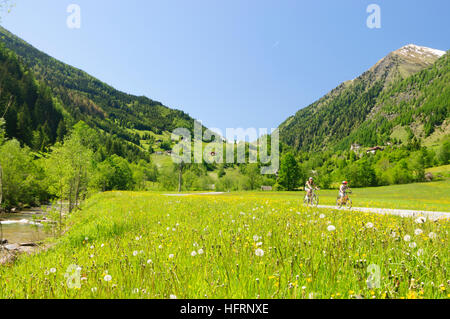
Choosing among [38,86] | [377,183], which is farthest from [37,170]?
[377,183]

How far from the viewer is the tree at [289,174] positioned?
88875 millimetres

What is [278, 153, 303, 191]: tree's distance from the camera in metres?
88.9

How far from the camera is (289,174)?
89188 mm

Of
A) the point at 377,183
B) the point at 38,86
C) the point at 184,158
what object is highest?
the point at 38,86

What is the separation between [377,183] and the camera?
330 ft

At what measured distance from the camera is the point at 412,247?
364cm

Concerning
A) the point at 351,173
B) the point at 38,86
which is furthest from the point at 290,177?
the point at 38,86

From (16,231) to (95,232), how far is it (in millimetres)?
17629

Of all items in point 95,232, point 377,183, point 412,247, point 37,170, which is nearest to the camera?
point 412,247
